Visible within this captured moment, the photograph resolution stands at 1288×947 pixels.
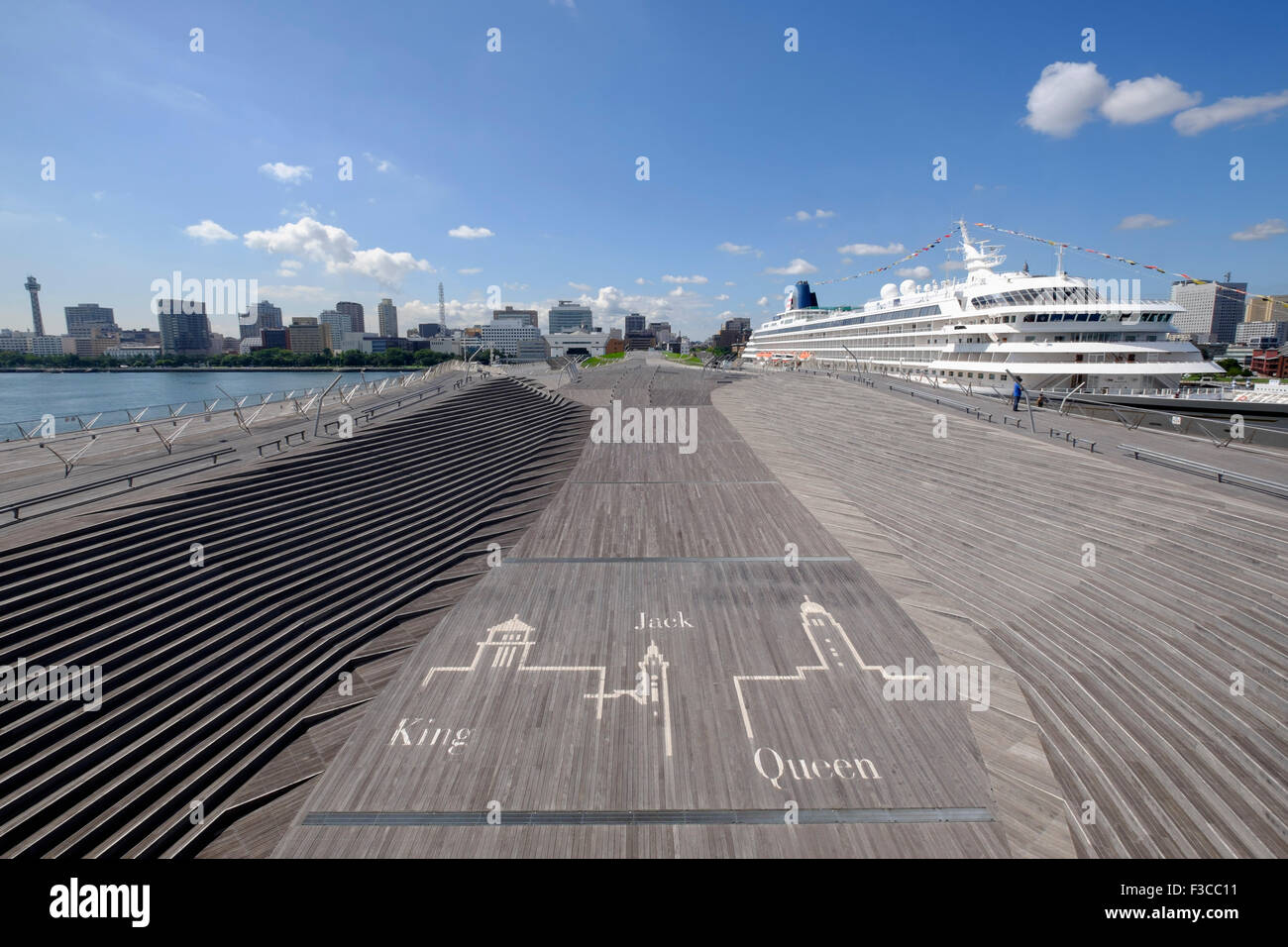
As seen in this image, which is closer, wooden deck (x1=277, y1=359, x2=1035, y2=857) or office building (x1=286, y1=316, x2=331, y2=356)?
wooden deck (x1=277, y1=359, x2=1035, y2=857)

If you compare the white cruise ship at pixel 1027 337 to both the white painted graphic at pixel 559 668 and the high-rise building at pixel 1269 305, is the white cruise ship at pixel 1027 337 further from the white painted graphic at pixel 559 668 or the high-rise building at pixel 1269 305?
the white painted graphic at pixel 559 668

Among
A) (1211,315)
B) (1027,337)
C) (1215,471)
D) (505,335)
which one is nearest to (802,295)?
(1027,337)

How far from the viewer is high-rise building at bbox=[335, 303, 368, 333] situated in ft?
591

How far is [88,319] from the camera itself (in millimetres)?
116062

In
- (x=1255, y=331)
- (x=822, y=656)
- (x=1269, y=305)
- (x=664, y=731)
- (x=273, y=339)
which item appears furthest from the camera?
(x=1255, y=331)

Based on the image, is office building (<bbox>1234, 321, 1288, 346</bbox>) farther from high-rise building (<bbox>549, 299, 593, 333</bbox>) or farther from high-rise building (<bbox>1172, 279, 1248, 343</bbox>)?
high-rise building (<bbox>549, 299, 593, 333</bbox>)

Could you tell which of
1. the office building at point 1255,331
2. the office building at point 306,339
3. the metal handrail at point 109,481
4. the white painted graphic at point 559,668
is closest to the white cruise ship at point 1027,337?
the white painted graphic at point 559,668

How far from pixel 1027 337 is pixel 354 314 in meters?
206

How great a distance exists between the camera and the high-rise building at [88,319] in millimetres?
106681

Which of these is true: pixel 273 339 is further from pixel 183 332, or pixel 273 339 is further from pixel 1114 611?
pixel 1114 611

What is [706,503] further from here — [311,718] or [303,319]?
[303,319]

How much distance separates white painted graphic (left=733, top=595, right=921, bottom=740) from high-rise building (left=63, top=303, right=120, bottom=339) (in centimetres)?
14525

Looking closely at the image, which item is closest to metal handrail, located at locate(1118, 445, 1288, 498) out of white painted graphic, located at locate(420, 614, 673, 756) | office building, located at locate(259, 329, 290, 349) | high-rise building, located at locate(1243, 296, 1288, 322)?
high-rise building, located at locate(1243, 296, 1288, 322)

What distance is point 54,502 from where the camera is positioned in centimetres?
879
